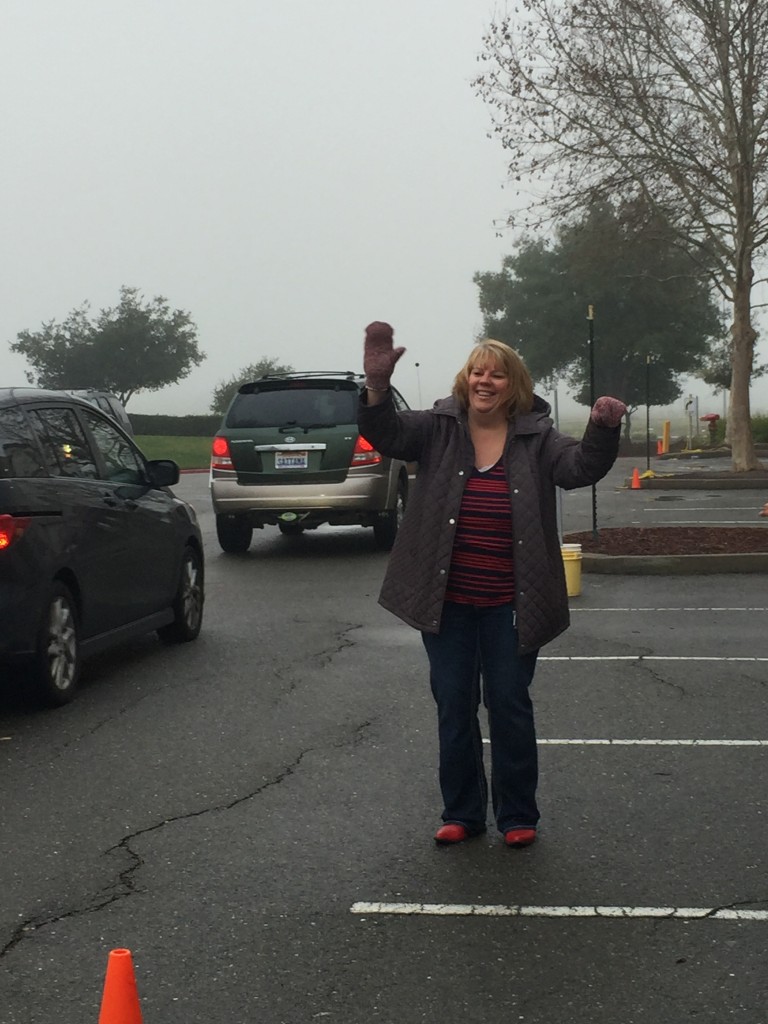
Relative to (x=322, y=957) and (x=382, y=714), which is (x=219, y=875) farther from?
(x=382, y=714)

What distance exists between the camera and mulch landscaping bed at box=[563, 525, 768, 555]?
15.9m

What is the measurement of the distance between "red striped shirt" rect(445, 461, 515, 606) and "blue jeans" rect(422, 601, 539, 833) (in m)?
0.06

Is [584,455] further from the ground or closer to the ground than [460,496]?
further from the ground

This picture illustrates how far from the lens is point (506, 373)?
579cm

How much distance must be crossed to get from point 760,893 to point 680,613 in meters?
7.24

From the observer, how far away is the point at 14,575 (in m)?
8.12

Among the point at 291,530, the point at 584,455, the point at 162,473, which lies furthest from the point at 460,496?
the point at 291,530

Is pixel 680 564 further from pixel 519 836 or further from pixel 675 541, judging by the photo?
pixel 519 836

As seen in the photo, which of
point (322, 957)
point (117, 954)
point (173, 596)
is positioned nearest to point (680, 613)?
point (173, 596)

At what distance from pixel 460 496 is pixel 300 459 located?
10.8 metres

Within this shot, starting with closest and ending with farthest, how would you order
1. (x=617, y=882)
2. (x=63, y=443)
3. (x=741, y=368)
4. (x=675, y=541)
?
(x=617, y=882)
(x=63, y=443)
(x=675, y=541)
(x=741, y=368)

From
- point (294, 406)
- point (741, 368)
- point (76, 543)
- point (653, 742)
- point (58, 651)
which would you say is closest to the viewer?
point (653, 742)

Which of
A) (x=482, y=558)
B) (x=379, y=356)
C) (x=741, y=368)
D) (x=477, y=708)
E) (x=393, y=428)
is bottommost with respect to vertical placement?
(x=477, y=708)

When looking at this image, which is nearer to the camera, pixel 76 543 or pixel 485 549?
pixel 485 549
